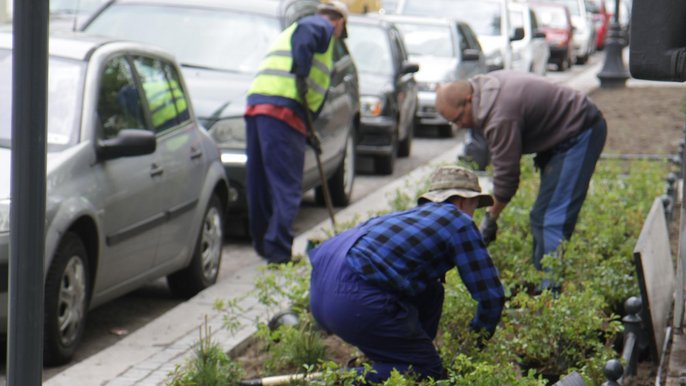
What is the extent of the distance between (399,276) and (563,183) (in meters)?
2.33

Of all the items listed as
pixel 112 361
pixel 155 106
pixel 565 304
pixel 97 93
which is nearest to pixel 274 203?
pixel 155 106

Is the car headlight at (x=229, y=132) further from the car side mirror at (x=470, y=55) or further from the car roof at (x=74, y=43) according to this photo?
the car side mirror at (x=470, y=55)

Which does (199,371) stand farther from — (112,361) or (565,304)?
(565,304)

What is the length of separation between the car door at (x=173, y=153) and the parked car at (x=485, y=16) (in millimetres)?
14041

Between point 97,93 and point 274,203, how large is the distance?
2214 millimetres

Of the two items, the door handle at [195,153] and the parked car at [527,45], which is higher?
the door handle at [195,153]

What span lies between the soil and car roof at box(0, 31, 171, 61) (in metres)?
1.96

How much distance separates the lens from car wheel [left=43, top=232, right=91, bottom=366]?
267 inches

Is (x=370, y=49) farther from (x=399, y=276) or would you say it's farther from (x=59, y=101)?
(x=399, y=276)

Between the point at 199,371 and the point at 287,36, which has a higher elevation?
the point at 287,36

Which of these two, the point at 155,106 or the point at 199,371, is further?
the point at 155,106

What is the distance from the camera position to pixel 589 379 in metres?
5.76

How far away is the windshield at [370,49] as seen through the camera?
53.1 feet

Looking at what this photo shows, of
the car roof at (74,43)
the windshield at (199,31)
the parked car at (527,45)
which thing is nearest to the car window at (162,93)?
the car roof at (74,43)
